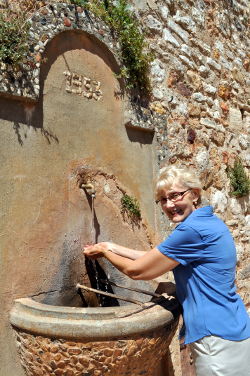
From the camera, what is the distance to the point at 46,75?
2621 millimetres

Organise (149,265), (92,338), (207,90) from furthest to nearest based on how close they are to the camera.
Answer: (207,90) < (149,265) < (92,338)

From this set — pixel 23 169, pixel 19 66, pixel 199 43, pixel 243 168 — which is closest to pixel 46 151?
pixel 23 169

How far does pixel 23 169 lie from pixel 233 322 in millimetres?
1420

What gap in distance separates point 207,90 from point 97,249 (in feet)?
7.72

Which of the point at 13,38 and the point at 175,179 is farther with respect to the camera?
the point at 13,38

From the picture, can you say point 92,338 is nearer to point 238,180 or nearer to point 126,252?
point 126,252

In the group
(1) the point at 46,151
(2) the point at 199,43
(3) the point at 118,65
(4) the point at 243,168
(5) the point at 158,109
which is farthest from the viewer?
(4) the point at 243,168

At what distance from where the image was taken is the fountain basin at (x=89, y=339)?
6.27 feet

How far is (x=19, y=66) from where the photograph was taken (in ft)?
7.91

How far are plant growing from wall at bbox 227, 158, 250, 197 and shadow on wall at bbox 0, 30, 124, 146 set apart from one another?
1830 millimetres

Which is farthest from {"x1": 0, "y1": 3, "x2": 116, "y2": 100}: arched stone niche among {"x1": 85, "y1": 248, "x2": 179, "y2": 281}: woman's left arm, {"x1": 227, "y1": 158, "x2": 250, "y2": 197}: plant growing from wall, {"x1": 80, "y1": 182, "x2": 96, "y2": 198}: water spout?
{"x1": 227, "y1": 158, "x2": 250, "y2": 197}: plant growing from wall

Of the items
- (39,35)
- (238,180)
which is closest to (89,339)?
(39,35)

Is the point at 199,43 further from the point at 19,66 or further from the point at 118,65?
the point at 19,66

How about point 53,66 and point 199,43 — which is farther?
point 199,43
